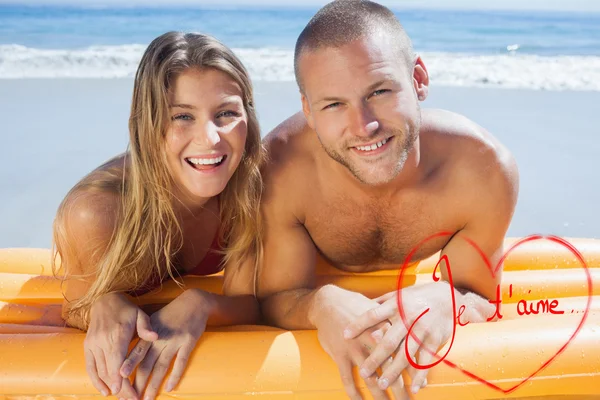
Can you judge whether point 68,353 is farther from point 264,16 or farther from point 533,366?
point 264,16

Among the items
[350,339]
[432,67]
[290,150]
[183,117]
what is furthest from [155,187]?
[432,67]

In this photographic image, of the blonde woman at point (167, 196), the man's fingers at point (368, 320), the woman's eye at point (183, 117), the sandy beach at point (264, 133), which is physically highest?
the woman's eye at point (183, 117)

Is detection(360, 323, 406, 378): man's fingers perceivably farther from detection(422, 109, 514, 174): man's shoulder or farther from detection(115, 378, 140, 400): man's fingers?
detection(422, 109, 514, 174): man's shoulder

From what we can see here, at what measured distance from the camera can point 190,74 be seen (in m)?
2.26

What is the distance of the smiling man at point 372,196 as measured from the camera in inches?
80.0

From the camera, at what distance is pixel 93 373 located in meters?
2.00

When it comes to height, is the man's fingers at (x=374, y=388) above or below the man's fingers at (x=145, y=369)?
below

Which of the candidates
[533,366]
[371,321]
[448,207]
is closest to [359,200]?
[448,207]

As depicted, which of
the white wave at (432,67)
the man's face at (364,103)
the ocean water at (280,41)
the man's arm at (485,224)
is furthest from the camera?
the ocean water at (280,41)

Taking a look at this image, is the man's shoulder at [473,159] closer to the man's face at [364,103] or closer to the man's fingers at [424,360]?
the man's face at [364,103]

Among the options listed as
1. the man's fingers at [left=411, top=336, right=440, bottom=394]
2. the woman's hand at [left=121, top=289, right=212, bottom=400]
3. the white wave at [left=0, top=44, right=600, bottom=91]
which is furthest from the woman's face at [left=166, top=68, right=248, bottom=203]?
the white wave at [left=0, top=44, right=600, bottom=91]

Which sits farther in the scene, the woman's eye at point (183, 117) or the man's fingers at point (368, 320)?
the woman's eye at point (183, 117)

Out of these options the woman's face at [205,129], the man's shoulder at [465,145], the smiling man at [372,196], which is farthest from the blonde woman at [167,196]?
the man's shoulder at [465,145]

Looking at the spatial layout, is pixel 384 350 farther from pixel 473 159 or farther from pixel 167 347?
pixel 473 159
